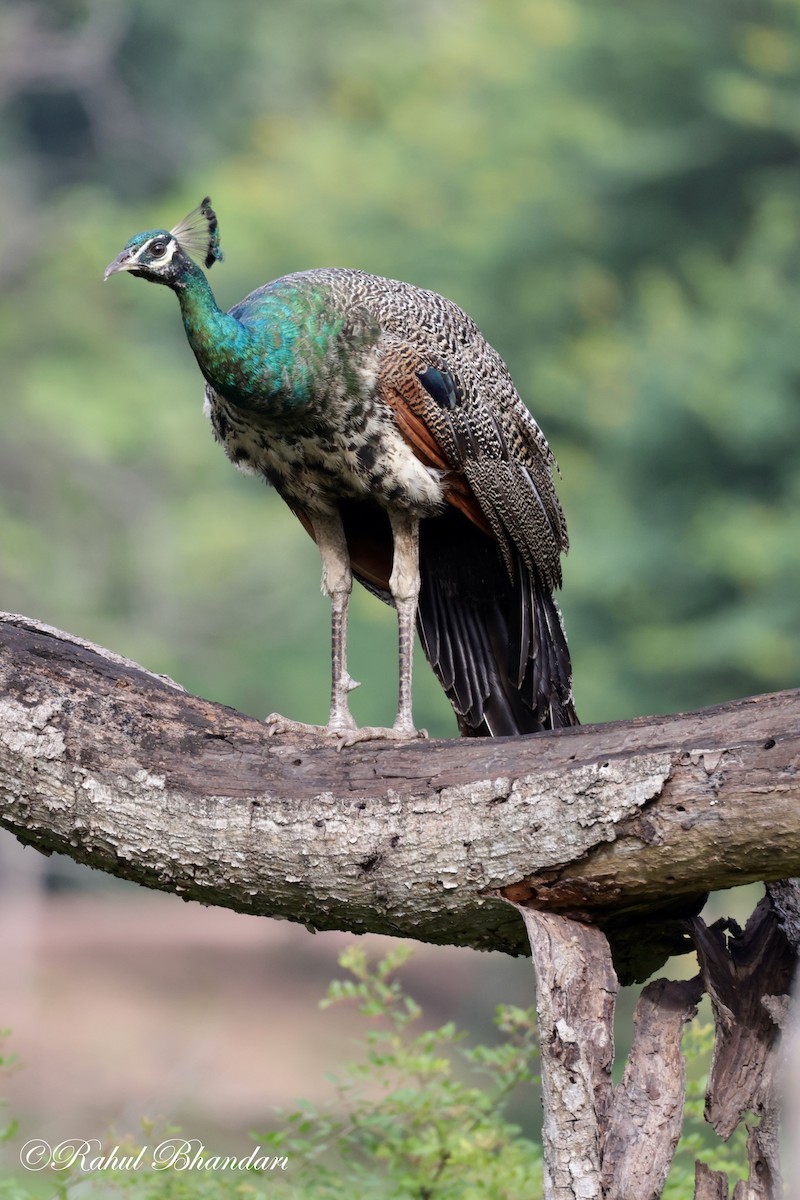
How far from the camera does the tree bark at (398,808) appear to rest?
3.70m

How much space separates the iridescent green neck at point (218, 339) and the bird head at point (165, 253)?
1.7 inches

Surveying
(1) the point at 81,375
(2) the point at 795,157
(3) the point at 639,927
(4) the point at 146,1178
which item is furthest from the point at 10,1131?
(1) the point at 81,375

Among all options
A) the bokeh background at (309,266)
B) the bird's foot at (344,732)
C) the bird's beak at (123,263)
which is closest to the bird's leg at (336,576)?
the bird's foot at (344,732)

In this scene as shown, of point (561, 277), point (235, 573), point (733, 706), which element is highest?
point (561, 277)

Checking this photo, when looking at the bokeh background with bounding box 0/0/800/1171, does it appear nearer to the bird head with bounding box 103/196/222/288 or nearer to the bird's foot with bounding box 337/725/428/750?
the bird's foot with bounding box 337/725/428/750

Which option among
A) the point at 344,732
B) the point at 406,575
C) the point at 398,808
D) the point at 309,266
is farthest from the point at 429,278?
the point at 398,808

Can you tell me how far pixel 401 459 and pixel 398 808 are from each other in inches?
58.2

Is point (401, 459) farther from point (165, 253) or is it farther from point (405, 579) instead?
point (165, 253)

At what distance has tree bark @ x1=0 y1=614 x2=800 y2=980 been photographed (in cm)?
370

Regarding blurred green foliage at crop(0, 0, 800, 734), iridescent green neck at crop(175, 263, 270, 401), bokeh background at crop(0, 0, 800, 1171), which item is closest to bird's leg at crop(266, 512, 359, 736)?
iridescent green neck at crop(175, 263, 270, 401)

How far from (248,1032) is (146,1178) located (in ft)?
48.1

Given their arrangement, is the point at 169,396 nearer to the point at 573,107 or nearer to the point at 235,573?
the point at 235,573

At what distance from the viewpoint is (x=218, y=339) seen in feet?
16.4

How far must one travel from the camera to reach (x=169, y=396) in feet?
70.1
